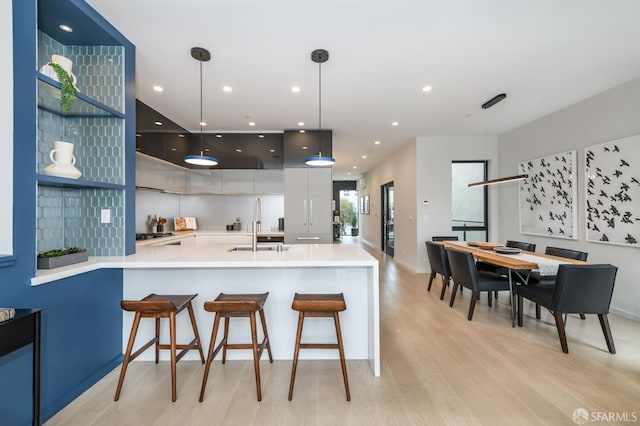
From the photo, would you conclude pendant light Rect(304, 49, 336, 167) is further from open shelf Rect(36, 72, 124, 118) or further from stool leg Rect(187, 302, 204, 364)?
stool leg Rect(187, 302, 204, 364)

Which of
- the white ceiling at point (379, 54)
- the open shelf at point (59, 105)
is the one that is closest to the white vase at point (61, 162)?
the open shelf at point (59, 105)

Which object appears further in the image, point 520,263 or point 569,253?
point 569,253

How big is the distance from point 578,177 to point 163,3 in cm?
543

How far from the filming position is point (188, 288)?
242cm

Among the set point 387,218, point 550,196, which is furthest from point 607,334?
point 387,218

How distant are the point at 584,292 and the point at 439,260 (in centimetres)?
171

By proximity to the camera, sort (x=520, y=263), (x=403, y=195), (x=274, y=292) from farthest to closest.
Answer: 1. (x=403, y=195)
2. (x=520, y=263)
3. (x=274, y=292)

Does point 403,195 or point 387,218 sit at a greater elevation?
point 403,195

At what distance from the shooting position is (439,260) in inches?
163

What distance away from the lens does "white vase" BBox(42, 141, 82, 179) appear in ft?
6.16

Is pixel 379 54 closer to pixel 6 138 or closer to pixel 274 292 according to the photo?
pixel 274 292

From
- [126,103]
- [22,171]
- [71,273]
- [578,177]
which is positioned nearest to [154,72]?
[126,103]

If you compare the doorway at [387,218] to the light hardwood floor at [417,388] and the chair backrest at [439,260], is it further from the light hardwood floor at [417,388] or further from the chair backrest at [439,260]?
the light hardwood floor at [417,388]

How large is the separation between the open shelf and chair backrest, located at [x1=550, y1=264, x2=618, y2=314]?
4.19 meters
